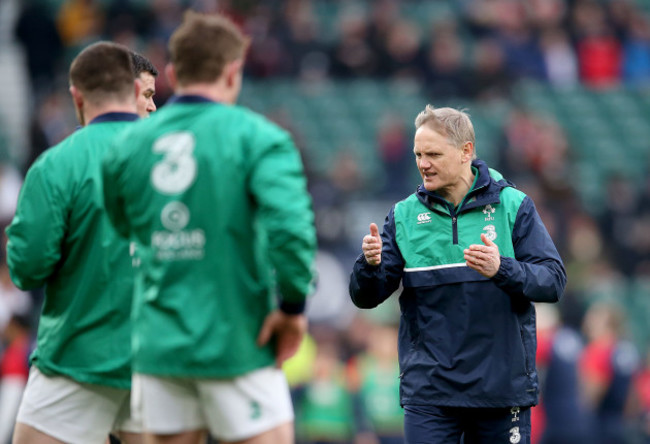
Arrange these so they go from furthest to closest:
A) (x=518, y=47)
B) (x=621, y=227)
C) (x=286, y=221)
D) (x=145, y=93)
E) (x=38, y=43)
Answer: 1. (x=518, y=47)
2. (x=38, y=43)
3. (x=621, y=227)
4. (x=145, y=93)
5. (x=286, y=221)

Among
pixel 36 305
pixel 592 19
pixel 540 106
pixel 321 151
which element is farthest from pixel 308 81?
pixel 36 305

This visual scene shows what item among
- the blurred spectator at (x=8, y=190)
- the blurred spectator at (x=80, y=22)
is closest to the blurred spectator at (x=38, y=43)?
the blurred spectator at (x=80, y=22)

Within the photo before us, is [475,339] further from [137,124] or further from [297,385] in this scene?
[297,385]

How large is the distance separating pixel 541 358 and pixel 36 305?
608 centimetres

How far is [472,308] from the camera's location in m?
5.25

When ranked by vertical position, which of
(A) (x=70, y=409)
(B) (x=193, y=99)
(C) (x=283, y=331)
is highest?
(B) (x=193, y=99)

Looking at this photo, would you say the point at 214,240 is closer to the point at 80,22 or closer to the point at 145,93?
the point at 145,93

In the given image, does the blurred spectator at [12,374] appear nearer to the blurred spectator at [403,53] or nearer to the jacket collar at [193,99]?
the jacket collar at [193,99]

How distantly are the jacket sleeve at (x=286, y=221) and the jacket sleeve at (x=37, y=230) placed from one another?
1.22 metres

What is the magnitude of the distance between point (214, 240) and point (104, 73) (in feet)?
4.40

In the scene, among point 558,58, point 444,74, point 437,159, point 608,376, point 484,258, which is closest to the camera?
point 484,258

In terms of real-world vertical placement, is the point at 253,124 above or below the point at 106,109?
below

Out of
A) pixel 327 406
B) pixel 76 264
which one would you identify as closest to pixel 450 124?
pixel 76 264

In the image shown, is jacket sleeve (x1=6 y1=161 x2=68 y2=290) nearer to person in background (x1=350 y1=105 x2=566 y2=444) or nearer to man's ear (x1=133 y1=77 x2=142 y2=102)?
man's ear (x1=133 y1=77 x2=142 y2=102)
